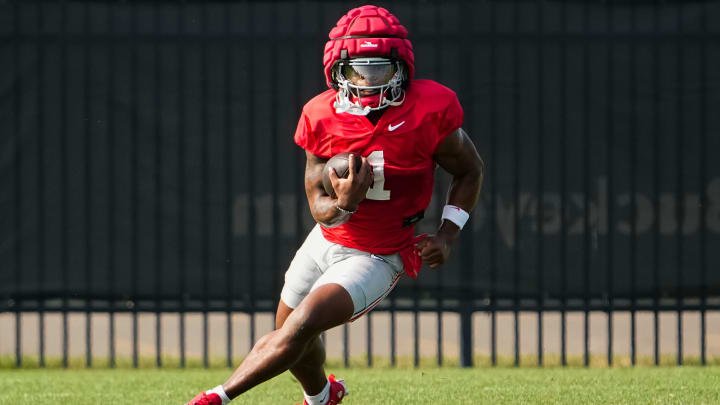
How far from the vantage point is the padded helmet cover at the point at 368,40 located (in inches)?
173

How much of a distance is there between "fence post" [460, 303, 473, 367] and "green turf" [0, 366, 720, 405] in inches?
5.8

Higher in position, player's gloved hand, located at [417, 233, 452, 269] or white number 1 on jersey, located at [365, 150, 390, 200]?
white number 1 on jersey, located at [365, 150, 390, 200]

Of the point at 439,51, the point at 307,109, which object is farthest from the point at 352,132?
the point at 439,51

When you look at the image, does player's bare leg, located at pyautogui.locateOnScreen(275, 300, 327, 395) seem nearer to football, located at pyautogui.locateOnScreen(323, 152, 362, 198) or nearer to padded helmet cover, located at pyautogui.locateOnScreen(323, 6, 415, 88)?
football, located at pyautogui.locateOnScreen(323, 152, 362, 198)

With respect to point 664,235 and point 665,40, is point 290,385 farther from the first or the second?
point 665,40

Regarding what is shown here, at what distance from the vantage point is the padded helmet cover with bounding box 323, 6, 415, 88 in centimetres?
440

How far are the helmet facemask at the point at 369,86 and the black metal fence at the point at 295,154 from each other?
294 cm

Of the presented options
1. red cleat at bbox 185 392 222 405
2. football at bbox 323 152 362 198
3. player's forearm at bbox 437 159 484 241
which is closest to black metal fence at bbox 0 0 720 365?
player's forearm at bbox 437 159 484 241

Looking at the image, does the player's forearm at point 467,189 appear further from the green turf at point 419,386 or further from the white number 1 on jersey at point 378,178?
the green turf at point 419,386

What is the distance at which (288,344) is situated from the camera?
4.18 metres

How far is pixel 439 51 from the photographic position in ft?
24.2

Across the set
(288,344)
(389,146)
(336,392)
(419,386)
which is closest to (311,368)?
(336,392)

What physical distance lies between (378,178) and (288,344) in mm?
751

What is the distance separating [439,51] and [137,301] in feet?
8.70
